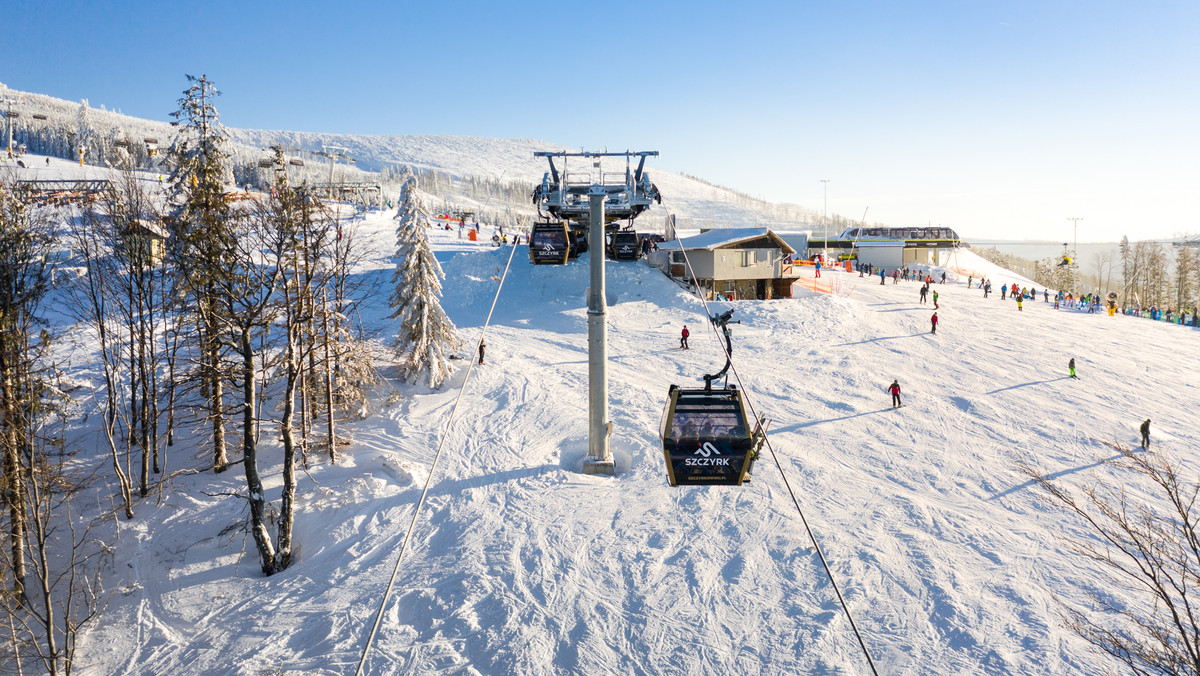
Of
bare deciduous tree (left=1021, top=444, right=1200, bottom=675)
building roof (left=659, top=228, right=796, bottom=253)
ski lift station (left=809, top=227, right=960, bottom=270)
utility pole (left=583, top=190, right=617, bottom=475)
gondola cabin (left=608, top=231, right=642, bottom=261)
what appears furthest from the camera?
ski lift station (left=809, top=227, right=960, bottom=270)

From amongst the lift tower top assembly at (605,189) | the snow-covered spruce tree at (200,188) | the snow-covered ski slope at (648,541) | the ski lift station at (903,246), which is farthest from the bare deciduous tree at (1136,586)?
the ski lift station at (903,246)

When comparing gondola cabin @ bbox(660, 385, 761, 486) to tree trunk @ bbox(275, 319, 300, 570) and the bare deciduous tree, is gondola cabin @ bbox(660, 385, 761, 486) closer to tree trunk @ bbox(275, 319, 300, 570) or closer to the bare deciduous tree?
the bare deciduous tree

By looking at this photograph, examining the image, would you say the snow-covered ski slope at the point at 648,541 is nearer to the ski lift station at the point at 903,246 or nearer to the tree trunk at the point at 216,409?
the tree trunk at the point at 216,409

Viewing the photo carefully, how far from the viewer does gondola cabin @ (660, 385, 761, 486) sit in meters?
9.49

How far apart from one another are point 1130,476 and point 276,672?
2377 cm

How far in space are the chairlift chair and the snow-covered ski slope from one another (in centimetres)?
368

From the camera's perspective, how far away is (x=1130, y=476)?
17438 mm

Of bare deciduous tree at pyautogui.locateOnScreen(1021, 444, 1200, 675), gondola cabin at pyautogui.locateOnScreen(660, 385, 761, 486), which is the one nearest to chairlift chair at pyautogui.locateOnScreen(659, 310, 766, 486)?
gondola cabin at pyautogui.locateOnScreen(660, 385, 761, 486)

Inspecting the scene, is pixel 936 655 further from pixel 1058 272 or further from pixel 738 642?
pixel 1058 272

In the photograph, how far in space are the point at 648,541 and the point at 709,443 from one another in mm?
5270

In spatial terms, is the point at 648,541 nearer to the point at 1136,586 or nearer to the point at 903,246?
the point at 1136,586

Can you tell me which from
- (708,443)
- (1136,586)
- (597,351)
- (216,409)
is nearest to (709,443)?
(708,443)

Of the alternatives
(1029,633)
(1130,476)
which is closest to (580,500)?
(1029,633)

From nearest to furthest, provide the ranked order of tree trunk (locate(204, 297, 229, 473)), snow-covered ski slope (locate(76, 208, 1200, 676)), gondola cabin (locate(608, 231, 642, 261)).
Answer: snow-covered ski slope (locate(76, 208, 1200, 676)), tree trunk (locate(204, 297, 229, 473)), gondola cabin (locate(608, 231, 642, 261))
